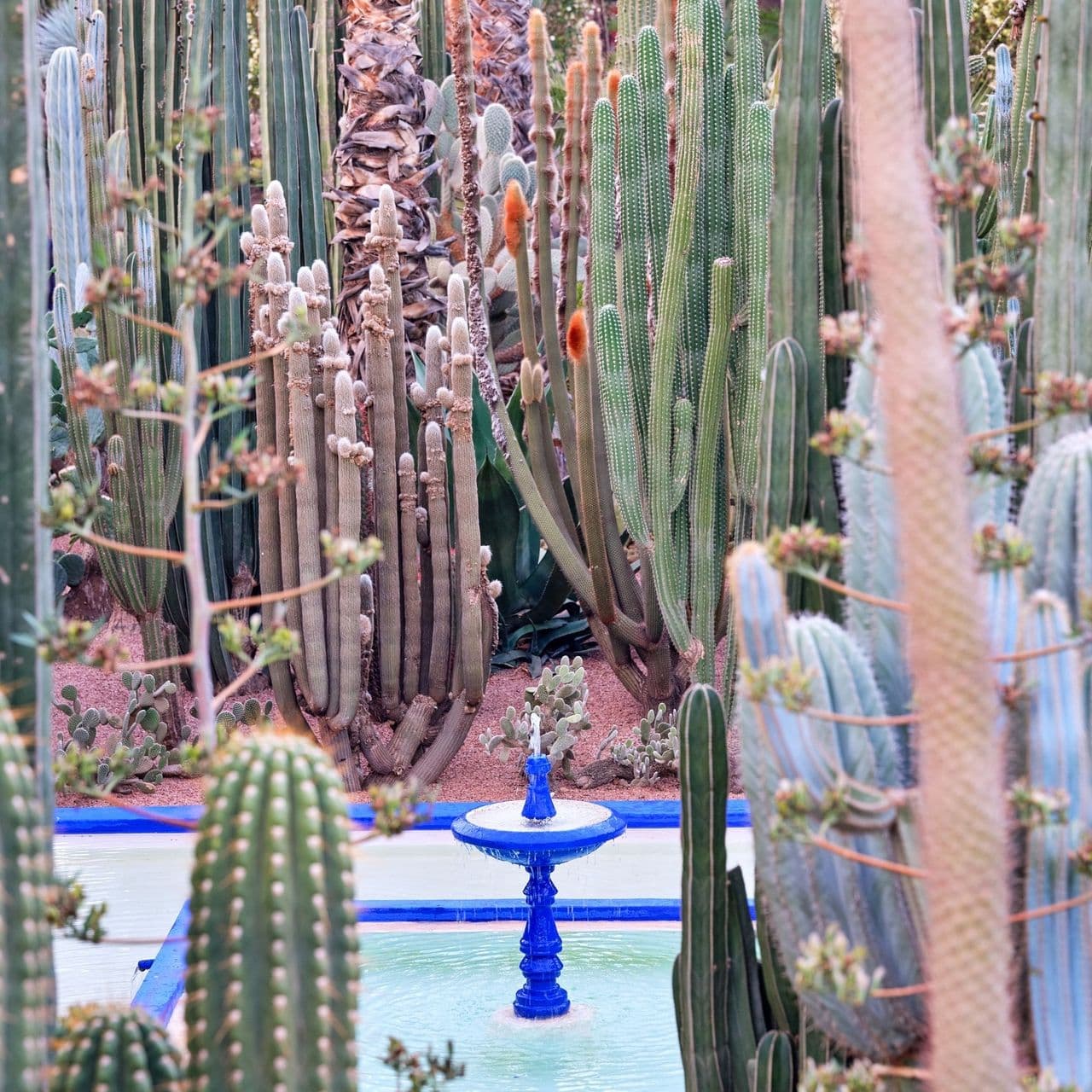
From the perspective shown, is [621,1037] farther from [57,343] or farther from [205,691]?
[57,343]

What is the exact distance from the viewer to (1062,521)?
1789 mm

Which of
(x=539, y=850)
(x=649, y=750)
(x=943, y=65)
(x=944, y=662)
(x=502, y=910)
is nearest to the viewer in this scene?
(x=944, y=662)

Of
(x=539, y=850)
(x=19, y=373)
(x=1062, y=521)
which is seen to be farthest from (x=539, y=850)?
(x=19, y=373)

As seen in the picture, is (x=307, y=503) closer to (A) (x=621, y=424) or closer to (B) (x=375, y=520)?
(B) (x=375, y=520)

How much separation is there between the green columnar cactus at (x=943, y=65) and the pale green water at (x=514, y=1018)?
2228 millimetres

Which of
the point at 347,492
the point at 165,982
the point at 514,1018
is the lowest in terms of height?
the point at 514,1018

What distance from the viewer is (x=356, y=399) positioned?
5316 millimetres

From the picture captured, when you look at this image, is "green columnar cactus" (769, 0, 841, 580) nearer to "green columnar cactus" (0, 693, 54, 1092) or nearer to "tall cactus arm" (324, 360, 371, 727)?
"green columnar cactus" (0, 693, 54, 1092)

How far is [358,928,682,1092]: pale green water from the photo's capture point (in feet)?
11.6

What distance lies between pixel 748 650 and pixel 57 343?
478cm

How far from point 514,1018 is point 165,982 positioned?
898mm

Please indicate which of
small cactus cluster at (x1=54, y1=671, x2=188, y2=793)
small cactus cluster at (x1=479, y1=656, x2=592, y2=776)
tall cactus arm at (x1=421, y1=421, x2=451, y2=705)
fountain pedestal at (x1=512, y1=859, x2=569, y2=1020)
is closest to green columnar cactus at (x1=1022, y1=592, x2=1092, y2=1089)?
fountain pedestal at (x1=512, y1=859, x2=569, y2=1020)

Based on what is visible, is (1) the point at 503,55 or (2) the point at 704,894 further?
(1) the point at 503,55

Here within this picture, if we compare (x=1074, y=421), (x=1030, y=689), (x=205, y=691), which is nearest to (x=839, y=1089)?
(x=1030, y=689)
